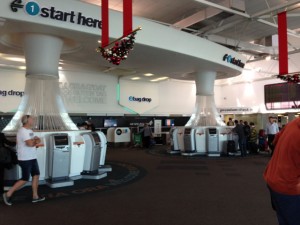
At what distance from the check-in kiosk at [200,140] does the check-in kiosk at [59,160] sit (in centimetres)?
571

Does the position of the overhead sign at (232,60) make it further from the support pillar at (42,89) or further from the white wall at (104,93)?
the white wall at (104,93)

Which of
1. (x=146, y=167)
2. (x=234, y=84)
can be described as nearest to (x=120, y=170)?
(x=146, y=167)

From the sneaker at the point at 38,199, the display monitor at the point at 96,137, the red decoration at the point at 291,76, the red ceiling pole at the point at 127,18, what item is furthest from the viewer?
the red decoration at the point at 291,76

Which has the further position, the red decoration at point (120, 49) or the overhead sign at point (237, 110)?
the overhead sign at point (237, 110)

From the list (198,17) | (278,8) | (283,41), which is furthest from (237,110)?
(278,8)

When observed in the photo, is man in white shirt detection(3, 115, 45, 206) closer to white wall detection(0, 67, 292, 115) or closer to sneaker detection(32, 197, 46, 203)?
sneaker detection(32, 197, 46, 203)

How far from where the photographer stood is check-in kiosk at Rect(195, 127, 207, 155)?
10.3 metres

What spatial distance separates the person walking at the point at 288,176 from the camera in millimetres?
1688

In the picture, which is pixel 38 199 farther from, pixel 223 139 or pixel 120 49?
pixel 223 139

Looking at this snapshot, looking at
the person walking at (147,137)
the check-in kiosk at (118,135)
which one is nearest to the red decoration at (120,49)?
the person walking at (147,137)

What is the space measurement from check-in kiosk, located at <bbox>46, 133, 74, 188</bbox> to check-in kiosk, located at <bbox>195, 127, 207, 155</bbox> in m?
5.71

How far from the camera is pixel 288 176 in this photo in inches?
67.5

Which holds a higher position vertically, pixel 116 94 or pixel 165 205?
pixel 116 94

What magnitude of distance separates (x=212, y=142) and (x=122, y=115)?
6775 millimetres
